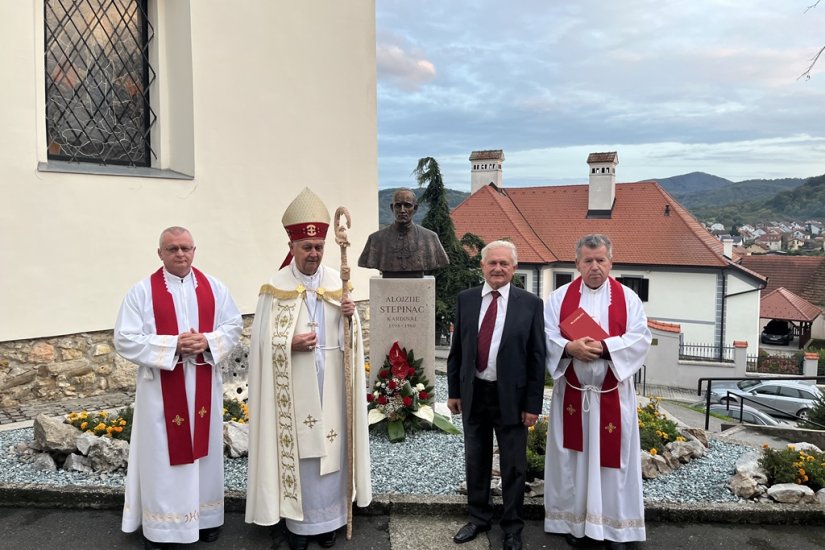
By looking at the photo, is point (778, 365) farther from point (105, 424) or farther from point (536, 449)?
point (105, 424)

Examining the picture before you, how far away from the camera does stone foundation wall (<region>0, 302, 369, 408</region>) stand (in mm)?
6742

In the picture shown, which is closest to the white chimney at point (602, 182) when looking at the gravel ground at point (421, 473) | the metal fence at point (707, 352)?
the metal fence at point (707, 352)

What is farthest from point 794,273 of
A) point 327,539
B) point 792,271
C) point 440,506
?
point 327,539

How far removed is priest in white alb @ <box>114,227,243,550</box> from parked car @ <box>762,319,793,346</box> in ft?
137

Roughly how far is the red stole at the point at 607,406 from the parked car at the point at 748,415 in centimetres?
923

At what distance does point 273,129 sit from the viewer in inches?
353

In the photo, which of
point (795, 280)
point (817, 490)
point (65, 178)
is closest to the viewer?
point (817, 490)

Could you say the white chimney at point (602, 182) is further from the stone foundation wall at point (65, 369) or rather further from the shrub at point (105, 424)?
the shrub at point (105, 424)

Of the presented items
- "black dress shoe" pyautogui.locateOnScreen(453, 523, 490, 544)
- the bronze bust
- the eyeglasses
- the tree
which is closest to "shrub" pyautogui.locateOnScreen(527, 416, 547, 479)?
"black dress shoe" pyautogui.locateOnScreen(453, 523, 490, 544)

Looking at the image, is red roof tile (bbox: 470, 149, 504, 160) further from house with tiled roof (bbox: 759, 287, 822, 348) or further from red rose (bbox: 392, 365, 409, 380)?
red rose (bbox: 392, 365, 409, 380)

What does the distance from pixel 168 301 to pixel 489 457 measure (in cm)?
230

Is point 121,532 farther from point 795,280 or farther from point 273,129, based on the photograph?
point 795,280

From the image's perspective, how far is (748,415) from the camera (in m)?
13.9

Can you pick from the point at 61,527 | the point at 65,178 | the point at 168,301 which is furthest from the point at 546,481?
the point at 65,178
